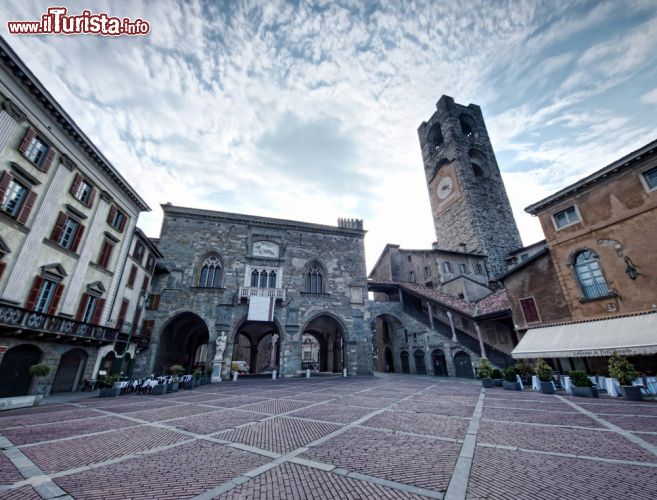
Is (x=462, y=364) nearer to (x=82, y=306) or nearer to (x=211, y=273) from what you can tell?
(x=211, y=273)

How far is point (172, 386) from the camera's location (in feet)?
44.8

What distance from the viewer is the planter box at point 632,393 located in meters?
9.30

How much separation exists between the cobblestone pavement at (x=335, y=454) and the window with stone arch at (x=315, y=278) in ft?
52.3

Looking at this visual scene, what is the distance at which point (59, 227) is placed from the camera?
41.8 ft

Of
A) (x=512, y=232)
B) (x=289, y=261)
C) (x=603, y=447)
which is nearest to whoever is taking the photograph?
(x=603, y=447)

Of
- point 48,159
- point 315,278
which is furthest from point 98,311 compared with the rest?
point 315,278

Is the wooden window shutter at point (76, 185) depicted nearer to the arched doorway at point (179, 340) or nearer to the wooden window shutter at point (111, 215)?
the wooden window shutter at point (111, 215)

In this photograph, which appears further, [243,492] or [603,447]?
[603,447]

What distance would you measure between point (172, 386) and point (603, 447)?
51.3ft

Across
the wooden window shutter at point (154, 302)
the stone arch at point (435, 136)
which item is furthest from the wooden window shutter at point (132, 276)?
the stone arch at point (435, 136)

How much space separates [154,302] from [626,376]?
2514 centimetres

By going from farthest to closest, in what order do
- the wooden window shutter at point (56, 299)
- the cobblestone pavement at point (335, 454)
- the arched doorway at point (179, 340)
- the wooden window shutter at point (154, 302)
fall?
the arched doorway at point (179, 340), the wooden window shutter at point (154, 302), the wooden window shutter at point (56, 299), the cobblestone pavement at point (335, 454)

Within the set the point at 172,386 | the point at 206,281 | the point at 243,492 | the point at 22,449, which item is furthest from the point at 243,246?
the point at 243,492

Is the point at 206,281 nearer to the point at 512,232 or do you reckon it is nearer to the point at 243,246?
the point at 243,246
